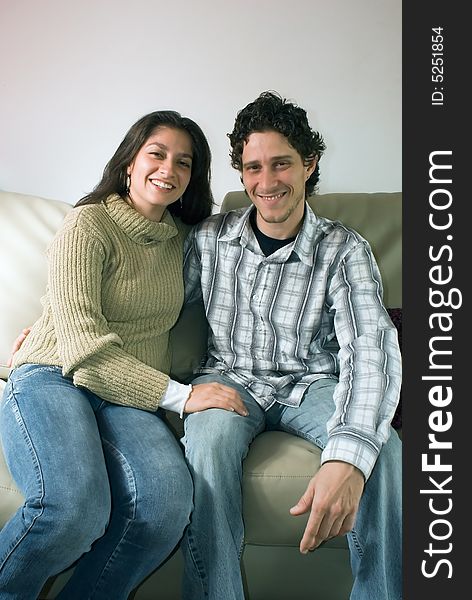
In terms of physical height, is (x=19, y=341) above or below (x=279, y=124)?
below

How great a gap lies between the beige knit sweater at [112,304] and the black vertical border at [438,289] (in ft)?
1.77

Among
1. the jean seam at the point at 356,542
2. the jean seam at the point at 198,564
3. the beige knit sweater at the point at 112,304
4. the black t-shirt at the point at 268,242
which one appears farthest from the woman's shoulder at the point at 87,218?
the jean seam at the point at 356,542

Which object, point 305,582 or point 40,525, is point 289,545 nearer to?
point 305,582

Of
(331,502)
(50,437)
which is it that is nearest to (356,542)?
(331,502)

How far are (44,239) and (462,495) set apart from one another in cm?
121

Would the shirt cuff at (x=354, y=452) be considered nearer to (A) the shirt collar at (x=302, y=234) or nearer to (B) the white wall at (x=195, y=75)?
(A) the shirt collar at (x=302, y=234)

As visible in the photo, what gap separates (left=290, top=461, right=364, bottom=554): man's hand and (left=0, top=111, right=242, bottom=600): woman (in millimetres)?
205

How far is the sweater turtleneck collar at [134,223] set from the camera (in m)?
1.56

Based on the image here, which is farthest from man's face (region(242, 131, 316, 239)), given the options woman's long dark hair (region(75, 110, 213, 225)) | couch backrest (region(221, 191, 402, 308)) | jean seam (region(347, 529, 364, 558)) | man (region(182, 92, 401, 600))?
jean seam (region(347, 529, 364, 558))

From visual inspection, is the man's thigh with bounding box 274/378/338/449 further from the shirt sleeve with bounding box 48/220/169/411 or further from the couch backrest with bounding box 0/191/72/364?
the couch backrest with bounding box 0/191/72/364

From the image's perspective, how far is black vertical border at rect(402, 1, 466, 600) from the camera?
1078 mm

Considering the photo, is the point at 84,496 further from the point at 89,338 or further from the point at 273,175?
the point at 273,175

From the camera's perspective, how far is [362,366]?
A: 144 cm

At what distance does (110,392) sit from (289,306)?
Answer: 0.41m
